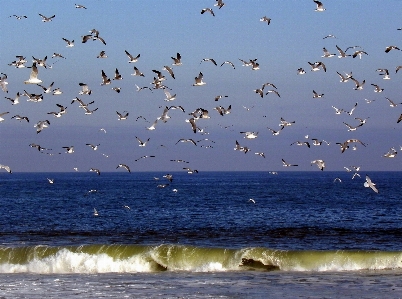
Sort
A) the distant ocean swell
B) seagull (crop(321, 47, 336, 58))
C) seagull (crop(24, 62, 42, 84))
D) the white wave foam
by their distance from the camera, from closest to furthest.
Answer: the distant ocean swell
the white wave foam
seagull (crop(24, 62, 42, 84))
seagull (crop(321, 47, 336, 58))

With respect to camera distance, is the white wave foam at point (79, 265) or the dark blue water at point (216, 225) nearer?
the white wave foam at point (79, 265)

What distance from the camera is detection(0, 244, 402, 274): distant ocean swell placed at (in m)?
29.9

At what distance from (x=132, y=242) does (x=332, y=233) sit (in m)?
12.0

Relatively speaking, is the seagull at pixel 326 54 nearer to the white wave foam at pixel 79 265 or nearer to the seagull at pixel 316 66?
the seagull at pixel 316 66

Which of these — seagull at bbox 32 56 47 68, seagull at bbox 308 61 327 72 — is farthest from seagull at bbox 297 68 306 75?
seagull at bbox 32 56 47 68

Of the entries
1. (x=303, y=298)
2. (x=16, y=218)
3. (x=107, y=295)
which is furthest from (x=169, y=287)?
(x=16, y=218)

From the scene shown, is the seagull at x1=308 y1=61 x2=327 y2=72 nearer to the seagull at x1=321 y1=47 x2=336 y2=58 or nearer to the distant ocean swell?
the seagull at x1=321 y1=47 x2=336 y2=58

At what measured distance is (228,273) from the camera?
2811 centimetres

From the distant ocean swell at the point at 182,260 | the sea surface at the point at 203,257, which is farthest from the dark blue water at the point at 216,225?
the distant ocean swell at the point at 182,260

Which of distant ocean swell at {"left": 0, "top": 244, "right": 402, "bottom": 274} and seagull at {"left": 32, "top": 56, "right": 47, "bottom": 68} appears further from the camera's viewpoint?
seagull at {"left": 32, "top": 56, "right": 47, "bottom": 68}

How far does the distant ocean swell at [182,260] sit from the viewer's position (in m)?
29.9

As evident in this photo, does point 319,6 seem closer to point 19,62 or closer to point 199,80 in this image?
point 199,80

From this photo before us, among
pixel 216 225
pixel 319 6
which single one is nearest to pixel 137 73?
pixel 319 6

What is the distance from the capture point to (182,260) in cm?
3094
